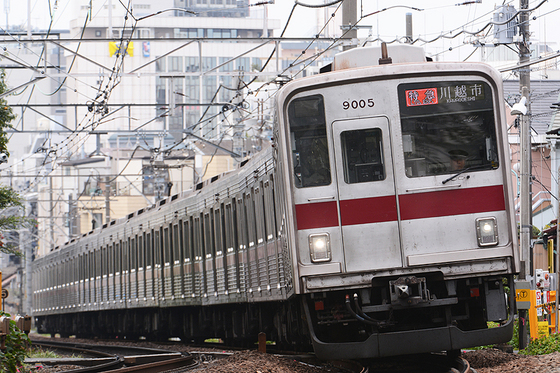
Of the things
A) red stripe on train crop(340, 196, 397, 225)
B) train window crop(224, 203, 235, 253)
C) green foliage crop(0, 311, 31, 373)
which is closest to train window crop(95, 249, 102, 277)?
train window crop(224, 203, 235, 253)

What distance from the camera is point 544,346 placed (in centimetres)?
1226

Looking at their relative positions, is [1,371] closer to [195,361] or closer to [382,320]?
[382,320]

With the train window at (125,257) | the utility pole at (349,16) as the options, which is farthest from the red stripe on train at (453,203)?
the train window at (125,257)

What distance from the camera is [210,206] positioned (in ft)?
52.0

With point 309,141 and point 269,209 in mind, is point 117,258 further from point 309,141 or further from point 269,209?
point 309,141

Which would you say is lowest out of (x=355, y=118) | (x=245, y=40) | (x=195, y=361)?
(x=195, y=361)

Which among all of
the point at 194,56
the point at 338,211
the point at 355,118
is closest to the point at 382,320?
the point at 338,211

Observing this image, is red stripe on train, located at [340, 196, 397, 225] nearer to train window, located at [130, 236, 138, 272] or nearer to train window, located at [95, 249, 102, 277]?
train window, located at [130, 236, 138, 272]

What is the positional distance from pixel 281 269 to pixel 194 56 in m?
78.8

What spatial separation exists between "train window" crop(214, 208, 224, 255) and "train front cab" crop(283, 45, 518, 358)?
7.00m

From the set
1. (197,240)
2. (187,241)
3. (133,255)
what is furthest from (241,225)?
(133,255)

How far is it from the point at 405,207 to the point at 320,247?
2.79 ft

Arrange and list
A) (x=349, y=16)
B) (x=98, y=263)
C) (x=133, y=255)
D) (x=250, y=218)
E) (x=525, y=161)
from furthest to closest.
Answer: (x=98, y=263), (x=133, y=255), (x=525, y=161), (x=349, y=16), (x=250, y=218)

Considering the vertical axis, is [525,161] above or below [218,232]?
above
